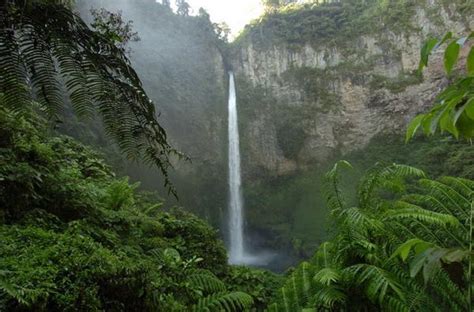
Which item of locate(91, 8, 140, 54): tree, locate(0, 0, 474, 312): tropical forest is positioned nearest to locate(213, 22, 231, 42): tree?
locate(0, 0, 474, 312): tropical forest

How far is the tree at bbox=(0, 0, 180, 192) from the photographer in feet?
4.30

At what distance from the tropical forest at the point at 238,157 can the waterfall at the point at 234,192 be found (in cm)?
10

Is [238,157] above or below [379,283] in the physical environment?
above

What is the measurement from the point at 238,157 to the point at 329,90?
776cm

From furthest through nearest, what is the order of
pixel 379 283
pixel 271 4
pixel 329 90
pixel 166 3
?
pixel 271 4 → pixel 166 3 → pixel 329 90 → pixel 379 283

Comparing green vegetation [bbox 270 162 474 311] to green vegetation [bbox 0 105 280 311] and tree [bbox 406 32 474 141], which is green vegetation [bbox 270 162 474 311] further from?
tree [bbox 406 32 474 141]

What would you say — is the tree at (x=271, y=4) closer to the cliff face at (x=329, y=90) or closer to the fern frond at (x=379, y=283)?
the cliff face at (x=329, y=90)

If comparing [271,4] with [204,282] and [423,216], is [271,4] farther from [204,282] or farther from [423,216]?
[423,216]

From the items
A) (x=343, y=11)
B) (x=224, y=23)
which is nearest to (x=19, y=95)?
(x=343, y=11)

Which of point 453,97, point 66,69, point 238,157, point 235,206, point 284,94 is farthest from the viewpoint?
point 284,94

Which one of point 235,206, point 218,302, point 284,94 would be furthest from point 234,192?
point 218,302

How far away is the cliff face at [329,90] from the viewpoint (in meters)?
20.8

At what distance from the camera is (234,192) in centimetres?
2134

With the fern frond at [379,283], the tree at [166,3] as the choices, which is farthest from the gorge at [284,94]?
the fern frond at [379,283]
